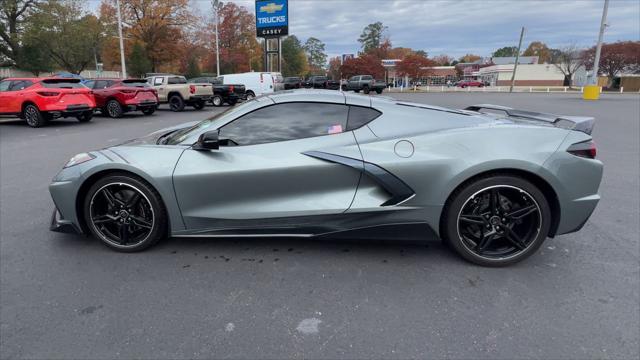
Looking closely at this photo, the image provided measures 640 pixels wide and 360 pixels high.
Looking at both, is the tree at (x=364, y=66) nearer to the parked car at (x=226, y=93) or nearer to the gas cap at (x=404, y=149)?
the parked car at (x=226, y=93)

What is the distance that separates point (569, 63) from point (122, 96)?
8820cm

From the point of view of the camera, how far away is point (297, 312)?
2562mm

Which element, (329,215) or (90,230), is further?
(90,230)

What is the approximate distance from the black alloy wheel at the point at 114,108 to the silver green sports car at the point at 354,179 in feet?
46.5

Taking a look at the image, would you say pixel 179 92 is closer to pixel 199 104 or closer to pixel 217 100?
pixel 199 104

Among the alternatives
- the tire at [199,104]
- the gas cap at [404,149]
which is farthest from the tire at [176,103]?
the gas cap at [404,149]

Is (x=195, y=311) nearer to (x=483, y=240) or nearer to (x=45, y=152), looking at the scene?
(x=483, y=240)

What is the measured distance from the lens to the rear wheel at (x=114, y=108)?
1588 centimetres

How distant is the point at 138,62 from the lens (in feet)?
139

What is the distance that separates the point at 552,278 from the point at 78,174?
3.90 meters

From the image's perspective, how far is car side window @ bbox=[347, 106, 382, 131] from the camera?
318 centimetres

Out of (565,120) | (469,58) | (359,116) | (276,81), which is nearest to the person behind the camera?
(359,116)

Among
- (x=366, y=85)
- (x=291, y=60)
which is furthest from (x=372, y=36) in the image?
(x=366, y=85)

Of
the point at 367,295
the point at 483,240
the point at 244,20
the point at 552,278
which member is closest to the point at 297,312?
the point at 367,295
